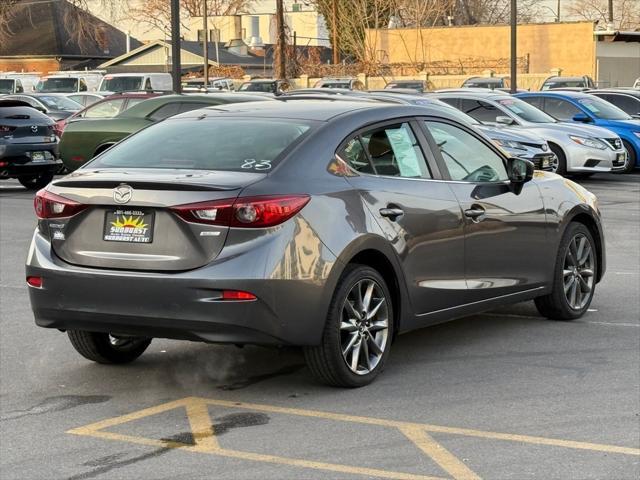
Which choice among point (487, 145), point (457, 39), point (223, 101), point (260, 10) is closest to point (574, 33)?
point (457, 39)

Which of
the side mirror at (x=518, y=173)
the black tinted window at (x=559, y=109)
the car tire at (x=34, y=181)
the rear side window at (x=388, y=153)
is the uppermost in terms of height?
the rear side window at (x=388, y=153)

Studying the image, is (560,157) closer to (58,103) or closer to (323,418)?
(58,103)

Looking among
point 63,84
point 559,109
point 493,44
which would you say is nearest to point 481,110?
point 559,109

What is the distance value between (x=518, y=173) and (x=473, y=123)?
12.3 m

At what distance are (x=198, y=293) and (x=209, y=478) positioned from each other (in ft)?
4.35

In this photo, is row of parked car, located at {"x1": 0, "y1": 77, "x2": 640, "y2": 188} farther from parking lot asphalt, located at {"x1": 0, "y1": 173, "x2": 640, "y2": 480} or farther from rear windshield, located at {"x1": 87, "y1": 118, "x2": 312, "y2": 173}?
rear windshield, located at {"x1": 87, "y1": 118, "x2": 312, "y2": 173}

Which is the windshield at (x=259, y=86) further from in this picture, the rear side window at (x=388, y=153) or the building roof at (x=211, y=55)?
the rear side window at (x=388, y=153)

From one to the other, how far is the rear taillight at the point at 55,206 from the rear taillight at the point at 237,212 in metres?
0.66

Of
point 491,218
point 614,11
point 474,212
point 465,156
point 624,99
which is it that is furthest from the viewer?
point 614,11

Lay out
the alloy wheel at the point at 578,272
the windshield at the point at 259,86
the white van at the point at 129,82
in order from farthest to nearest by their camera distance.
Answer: the windshield at the point at 259,86 < the white van at the point at 129,82 < the alloy wheel at the point at 578,272

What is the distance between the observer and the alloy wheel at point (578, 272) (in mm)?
9211

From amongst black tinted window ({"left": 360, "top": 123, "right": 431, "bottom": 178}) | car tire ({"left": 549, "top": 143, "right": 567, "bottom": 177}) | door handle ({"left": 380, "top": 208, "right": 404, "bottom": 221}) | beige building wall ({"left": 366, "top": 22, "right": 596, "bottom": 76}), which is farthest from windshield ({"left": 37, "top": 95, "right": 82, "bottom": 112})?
beige building wall ({"left": 366, "top": 22, "right": 596, "bottom": 76})

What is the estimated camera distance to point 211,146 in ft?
24.1

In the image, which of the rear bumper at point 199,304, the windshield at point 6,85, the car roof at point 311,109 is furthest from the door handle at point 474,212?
the windshield at point 6,85
